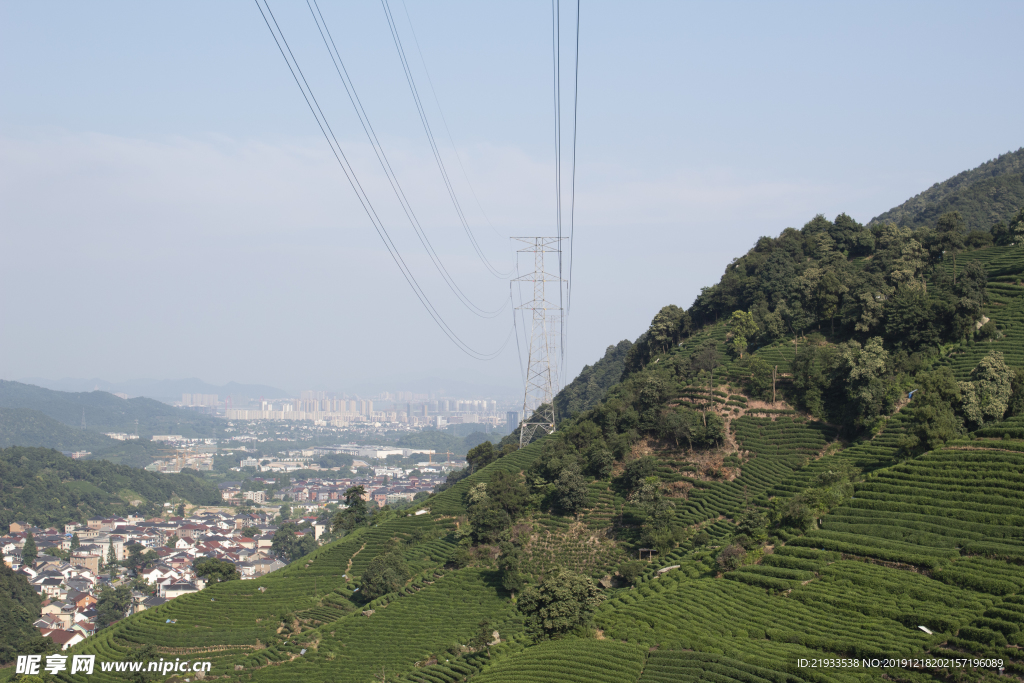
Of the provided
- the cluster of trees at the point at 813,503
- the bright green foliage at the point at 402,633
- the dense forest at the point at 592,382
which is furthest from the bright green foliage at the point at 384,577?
the dense forest at the point at 592,382

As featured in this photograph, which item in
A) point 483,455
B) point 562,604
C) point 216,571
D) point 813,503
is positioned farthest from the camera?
point 483,455

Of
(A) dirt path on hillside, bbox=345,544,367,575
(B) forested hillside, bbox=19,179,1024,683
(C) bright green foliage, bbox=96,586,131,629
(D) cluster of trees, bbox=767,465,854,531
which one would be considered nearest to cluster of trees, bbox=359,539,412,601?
(B) forested hillside, bbox=19,179,1024,683

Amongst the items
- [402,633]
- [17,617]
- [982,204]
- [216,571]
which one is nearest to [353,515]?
[216,571]

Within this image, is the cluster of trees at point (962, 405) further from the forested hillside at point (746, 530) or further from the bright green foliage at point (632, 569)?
the bright green foliage at point (632, 569)

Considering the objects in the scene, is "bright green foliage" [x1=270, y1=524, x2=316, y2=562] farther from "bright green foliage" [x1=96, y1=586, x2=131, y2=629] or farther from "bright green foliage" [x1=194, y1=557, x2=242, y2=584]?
"bright green foliage" [x1=194, y1=557, x2=242, y2=584]

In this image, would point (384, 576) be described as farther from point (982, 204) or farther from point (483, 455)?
point (982, 204)

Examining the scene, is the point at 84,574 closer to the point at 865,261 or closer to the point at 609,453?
the point at 609,453
